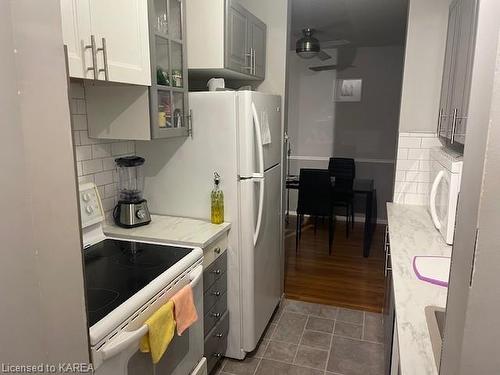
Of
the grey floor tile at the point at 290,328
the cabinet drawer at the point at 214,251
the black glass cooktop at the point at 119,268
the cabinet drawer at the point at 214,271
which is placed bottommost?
the grey floor tile at the point at 290,328

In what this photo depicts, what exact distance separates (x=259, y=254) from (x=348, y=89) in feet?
12.0

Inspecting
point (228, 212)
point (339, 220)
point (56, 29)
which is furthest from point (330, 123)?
point (56, 29)

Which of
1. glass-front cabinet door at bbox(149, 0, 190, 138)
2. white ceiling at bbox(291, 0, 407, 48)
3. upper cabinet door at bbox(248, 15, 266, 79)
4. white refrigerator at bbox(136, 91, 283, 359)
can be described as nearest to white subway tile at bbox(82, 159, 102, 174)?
white refrigerator at bbox(136, 91, 283, 359)

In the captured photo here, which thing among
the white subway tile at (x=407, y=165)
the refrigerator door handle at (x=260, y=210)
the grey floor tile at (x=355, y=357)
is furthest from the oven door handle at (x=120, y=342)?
the white subway tile at (x=407, y=165)

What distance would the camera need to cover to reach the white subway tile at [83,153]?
6.18ft

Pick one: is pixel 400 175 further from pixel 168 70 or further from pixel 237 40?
pixel 168 70

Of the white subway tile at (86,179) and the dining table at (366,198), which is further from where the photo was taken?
the dining table at (366,198)

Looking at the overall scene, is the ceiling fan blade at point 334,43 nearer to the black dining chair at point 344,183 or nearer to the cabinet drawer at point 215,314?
the black dining chair at point 344,183

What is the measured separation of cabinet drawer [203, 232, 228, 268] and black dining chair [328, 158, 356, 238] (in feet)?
8.78

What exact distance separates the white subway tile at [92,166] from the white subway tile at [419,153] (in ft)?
6.69

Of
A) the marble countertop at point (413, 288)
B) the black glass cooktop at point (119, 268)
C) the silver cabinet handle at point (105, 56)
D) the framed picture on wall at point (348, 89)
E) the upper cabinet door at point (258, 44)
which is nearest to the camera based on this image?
the marble countertop at point (413, 288)

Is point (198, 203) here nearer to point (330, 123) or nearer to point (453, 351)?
point (453, 351)

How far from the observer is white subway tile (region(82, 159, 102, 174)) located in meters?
1.94

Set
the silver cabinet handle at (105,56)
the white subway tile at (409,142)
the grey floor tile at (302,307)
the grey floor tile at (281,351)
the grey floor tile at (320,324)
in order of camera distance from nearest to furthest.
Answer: the silver cabinet handle at (105,56) → the grey floor tile at (281,351) → the white subway tile at (409,142) → the grey floor tile at (320,324) → the grey floor tile at (302,307)
